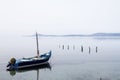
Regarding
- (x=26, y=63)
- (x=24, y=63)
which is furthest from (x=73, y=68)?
(x=24, y=63)

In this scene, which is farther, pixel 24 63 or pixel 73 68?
pixel 24 63

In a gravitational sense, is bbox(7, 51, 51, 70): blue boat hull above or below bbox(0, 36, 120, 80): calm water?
above

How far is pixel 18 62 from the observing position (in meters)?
50.3

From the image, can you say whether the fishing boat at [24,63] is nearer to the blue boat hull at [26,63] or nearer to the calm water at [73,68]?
the blue boat hull at [26,63]

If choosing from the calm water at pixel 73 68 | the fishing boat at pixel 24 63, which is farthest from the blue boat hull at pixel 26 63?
the calm water at pixel 73 68

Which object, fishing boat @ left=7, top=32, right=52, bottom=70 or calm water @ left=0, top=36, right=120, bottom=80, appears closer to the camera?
calm water @ left=0, top=36, right=120, bottom=80

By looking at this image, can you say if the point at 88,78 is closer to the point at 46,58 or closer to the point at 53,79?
the point at 53,79

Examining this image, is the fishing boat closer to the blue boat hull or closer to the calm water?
the blue boat hull

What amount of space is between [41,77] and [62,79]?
4612 millimetres

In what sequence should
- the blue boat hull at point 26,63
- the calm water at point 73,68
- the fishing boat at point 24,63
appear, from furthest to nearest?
the blue boat hull at point 26,63
the fishing boat at point 24,63
the calm water at point 73,68

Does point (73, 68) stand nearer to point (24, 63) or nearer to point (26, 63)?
point (26, 63)

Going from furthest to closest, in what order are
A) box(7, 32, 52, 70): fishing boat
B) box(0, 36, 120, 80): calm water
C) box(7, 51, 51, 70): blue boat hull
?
box(7, 51, 51, 70): blue boat hull → box(7, 32, 52, 70): fishing boat → box(0, 36, 120, 80): calm water

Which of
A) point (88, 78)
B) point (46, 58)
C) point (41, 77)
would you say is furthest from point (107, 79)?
point (46, 58)

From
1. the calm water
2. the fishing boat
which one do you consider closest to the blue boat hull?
the fishing boat
